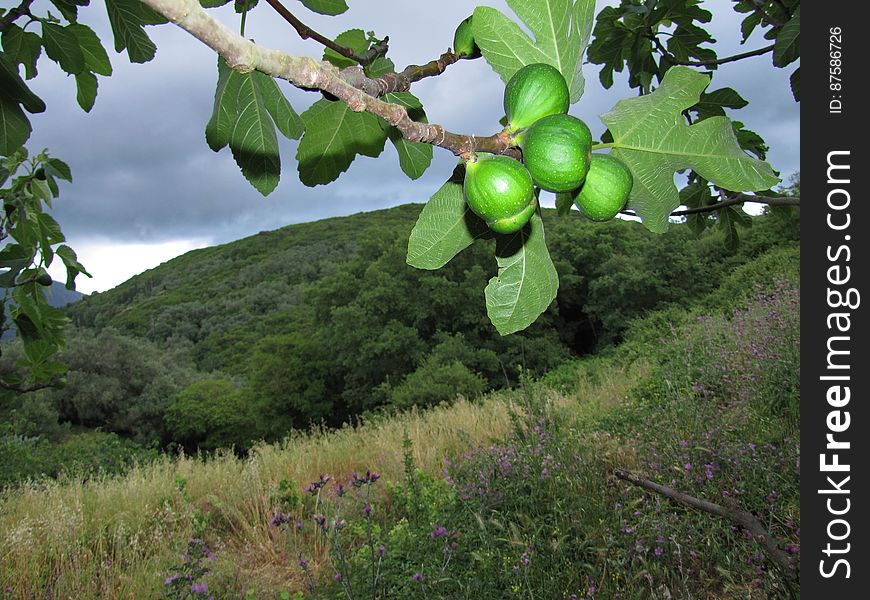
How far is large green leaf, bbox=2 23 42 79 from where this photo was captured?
4.60 ft

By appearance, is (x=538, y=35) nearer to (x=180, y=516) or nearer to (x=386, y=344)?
(x=180, y=516)

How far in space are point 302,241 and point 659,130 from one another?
54854 millimetres

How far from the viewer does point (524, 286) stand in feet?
2.26

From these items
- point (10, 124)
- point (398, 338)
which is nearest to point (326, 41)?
point (10, 124)

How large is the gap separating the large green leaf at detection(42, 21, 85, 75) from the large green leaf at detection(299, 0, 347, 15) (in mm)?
773

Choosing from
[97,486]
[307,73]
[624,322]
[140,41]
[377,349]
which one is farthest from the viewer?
[624,322]

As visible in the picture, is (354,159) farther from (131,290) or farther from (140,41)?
(131,290)

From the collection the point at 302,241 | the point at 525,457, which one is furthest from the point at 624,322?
the point at 302,241

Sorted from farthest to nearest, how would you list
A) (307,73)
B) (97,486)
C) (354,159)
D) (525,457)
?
(97,486), (525,457), (354,159), (307,73)

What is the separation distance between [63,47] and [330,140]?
0.91m

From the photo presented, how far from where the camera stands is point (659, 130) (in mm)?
644

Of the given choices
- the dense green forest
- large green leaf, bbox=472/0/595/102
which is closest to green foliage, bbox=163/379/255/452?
the dense green forest

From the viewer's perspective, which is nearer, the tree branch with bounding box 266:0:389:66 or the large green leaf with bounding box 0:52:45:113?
the tree branch with bounding box 266:0:389:66

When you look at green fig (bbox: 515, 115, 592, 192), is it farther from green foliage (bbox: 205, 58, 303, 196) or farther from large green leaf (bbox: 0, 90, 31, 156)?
large green leaf (bbox: 0, 90, 31, 156)
